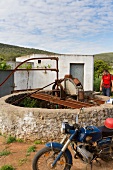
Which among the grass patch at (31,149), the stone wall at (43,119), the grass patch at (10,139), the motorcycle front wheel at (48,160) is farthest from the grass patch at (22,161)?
the grass patch at (10,139)

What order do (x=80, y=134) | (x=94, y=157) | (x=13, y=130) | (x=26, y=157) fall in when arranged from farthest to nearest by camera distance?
1. (x=13, y=130)
2. (x=26, y=157)
3. (x=94, y=157)
4. (x=80, y=134)

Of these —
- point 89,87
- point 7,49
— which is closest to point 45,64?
point 89,87

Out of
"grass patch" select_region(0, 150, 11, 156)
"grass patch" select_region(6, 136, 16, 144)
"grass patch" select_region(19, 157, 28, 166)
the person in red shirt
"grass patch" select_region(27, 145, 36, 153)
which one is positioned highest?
the person in red shirt

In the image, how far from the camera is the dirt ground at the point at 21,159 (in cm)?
359

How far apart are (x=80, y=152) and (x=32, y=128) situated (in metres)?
1.53

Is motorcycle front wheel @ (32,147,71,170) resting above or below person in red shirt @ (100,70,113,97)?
below

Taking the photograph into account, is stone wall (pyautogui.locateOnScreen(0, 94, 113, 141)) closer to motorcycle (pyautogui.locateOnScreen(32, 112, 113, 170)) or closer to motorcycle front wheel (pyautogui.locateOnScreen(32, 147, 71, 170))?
motorcycle (pyautogui.locateOnScreen(32, 112, 113, 170))

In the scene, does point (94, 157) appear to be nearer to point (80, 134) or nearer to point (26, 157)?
point (80, 134)

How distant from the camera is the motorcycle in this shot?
3166mm

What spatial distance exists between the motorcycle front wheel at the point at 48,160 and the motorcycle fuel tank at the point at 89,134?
0.36m

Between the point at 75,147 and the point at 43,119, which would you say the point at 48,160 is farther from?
the point at 43,119

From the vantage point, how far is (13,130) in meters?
4.77

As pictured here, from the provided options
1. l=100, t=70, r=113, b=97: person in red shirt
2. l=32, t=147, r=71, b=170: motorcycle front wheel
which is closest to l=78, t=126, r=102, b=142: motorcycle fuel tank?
l=32, t=147, r=71, b=170: motorcycle front wheel

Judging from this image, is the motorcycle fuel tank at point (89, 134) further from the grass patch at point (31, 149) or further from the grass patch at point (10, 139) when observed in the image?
the grass patch at point (10, 139)
